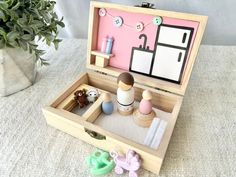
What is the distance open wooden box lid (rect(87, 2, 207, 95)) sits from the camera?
489 mm

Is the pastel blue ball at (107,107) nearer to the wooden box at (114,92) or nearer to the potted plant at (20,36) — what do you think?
the wooden box at (114,92)

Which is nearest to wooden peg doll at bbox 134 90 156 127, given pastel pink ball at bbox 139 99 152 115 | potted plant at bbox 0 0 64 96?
pastel pink ball at bbox 139 99 152 115

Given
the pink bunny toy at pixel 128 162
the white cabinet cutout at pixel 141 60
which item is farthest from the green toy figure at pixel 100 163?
the white cabinet cutout at pixel 141 60

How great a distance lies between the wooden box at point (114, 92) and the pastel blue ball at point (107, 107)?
1 cm

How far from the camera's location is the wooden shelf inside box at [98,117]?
399 mm

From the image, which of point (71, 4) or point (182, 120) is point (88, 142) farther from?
point (71, 4)

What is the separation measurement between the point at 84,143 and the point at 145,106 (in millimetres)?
152

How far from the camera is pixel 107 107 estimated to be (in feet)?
1.67

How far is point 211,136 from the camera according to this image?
1.62ft

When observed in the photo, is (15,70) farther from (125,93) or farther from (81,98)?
(125,93)

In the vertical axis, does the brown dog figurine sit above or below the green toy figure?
above

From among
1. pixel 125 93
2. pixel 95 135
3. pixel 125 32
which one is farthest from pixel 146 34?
pixel 95 135

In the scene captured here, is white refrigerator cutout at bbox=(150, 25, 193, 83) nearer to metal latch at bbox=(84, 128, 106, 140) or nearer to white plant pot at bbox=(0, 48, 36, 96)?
metal latch at bbox=(84, 128, 106, 140)

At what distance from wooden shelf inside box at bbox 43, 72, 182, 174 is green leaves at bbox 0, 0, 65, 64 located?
150 millimetres
